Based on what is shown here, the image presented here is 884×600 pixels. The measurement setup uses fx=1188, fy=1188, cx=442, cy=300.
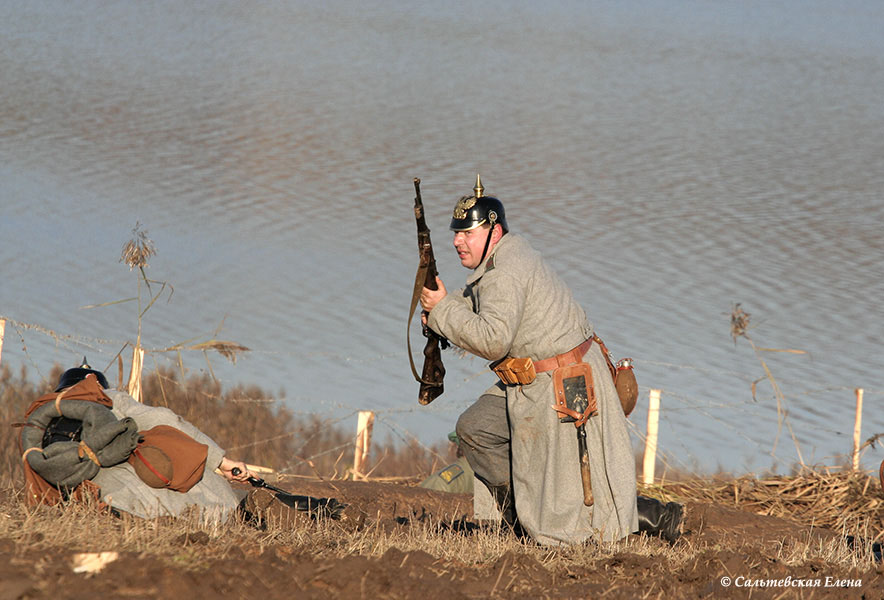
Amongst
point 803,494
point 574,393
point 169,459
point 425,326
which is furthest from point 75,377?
point 803,494

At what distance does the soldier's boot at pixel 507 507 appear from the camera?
693cm

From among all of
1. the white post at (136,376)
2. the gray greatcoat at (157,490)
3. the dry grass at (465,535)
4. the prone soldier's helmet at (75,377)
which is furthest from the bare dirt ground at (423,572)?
the white post at (136,376)

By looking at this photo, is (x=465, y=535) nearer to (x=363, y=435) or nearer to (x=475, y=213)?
(x=475, y=213)

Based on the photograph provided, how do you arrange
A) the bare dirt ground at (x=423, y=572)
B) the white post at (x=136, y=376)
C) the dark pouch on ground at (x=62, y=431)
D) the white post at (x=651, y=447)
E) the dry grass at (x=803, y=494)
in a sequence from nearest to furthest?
the bare dirt ground at (x=423, y=572) → the dark pouch on ground at (x=62, y=431) → the dry grass at (x=803, y=494) → the white post at (x=136, y=376) → the white post at (x=651, y=447)

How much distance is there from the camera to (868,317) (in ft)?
53.0

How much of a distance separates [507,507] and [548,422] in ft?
2.34

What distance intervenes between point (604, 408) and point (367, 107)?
22.9 metres

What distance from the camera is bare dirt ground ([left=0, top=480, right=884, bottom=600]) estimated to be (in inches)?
169

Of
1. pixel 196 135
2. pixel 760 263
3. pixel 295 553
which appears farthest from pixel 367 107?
pixel 295 553

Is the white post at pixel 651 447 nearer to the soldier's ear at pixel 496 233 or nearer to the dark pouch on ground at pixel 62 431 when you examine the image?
the soldier's ear at pixel 496 233

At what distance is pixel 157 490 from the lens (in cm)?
628

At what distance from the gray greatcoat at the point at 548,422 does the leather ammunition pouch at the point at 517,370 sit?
0.04m

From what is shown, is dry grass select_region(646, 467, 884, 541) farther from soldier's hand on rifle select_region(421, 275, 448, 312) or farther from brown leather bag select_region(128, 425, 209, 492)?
brown leather bag select_region(128, 425, 209, 492)

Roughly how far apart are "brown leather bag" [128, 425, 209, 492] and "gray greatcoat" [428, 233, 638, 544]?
1.46 metres
